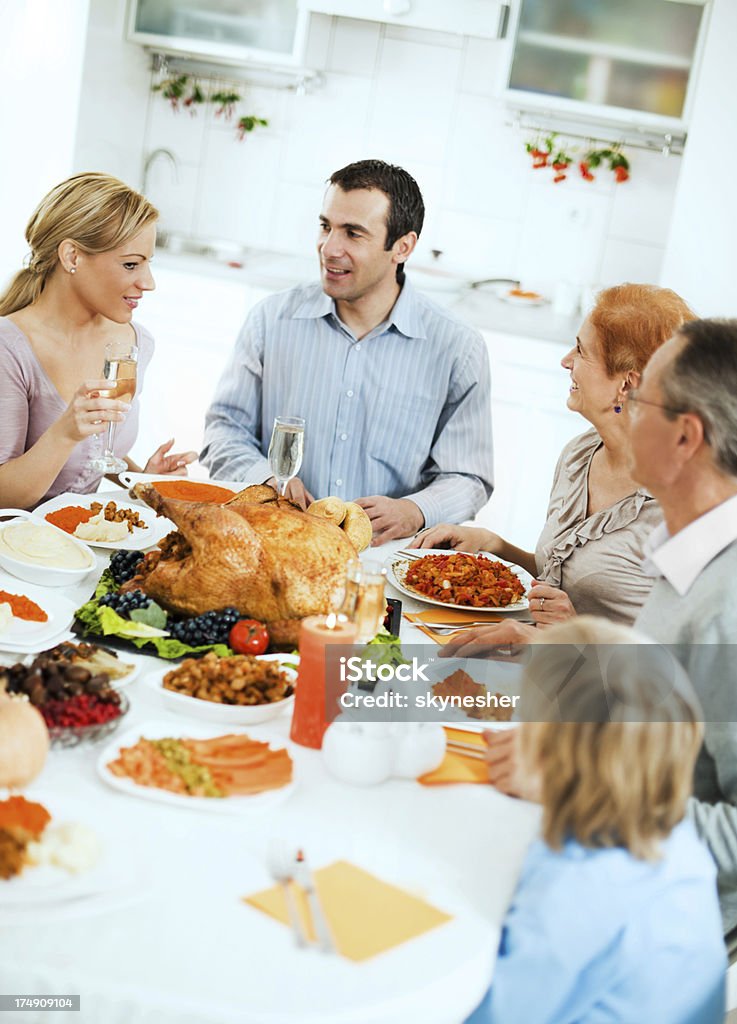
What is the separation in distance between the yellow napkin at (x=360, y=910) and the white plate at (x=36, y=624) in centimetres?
65

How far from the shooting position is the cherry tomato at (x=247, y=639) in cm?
169

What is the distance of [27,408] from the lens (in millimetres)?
2656

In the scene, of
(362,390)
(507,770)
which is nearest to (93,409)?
(362,390)

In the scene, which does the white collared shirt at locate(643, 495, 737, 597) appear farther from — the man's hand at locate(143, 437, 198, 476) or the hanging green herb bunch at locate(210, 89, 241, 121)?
the hanging green herb bunch at locate(210, 89, 241, 121)

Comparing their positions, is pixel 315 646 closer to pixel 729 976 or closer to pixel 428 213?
pixel 729 976

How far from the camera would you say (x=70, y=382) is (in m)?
2.71

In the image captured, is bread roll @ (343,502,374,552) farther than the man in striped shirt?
No

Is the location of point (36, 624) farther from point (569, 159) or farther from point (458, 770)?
point (569, 159)

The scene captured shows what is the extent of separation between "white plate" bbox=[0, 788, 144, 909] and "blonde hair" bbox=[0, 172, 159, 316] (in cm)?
189

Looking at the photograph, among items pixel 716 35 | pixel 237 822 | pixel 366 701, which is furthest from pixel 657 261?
pixel 237 822

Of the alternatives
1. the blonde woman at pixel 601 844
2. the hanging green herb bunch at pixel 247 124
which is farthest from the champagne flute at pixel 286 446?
the hanging green herb bunch at pixel 247 124

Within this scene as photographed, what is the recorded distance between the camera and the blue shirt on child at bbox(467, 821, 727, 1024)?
1068 millimetres

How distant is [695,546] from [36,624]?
1.01 meters

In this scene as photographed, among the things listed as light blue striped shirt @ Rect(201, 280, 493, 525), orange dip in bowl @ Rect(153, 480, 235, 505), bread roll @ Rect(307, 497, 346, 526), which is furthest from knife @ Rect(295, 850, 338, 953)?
light blue striped shirt @ Rect(201, 280, 493, 525)
